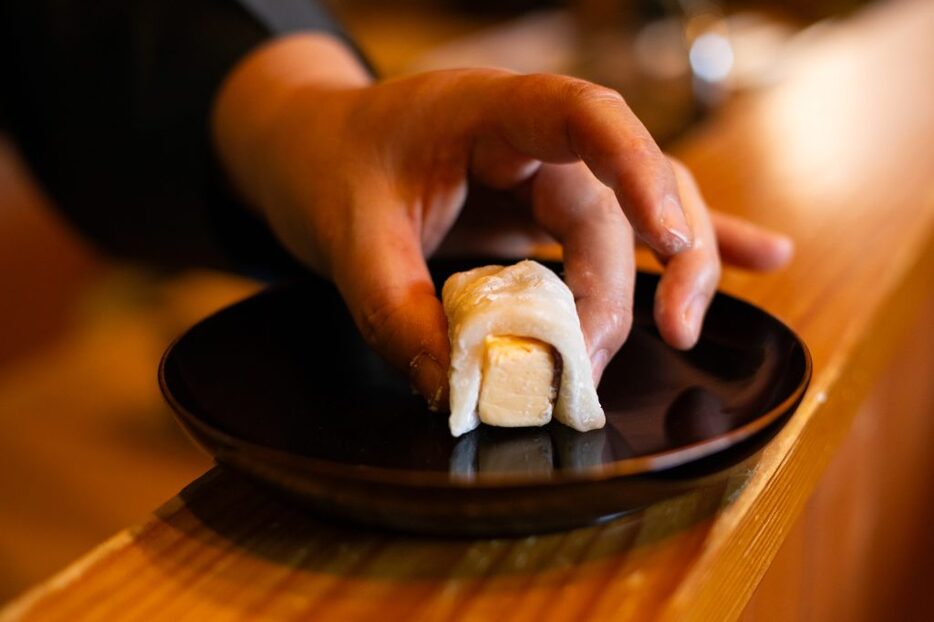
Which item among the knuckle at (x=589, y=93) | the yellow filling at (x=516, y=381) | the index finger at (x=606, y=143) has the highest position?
the knuckle at (x=589, y=93)

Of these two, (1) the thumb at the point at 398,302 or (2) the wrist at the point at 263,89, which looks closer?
(1) the thumb at the point at 398,302

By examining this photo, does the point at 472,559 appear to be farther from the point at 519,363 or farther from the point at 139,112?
the point at 139,112

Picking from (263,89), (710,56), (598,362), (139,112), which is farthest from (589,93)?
(710,56)

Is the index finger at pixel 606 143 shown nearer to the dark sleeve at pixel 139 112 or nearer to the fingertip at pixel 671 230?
the fingertip at pixel 671 230

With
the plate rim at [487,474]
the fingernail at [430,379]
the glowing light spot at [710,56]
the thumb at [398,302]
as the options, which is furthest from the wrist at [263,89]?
the glowing light spot at [710,56]

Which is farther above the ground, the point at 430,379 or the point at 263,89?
the point at 263,89

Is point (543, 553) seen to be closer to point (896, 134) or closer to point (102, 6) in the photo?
point (102, 6)

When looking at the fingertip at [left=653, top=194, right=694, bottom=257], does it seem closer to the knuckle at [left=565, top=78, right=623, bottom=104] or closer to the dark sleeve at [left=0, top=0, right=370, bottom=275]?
the knuckle at [left=565, top=78, right=623, bottom=104]
